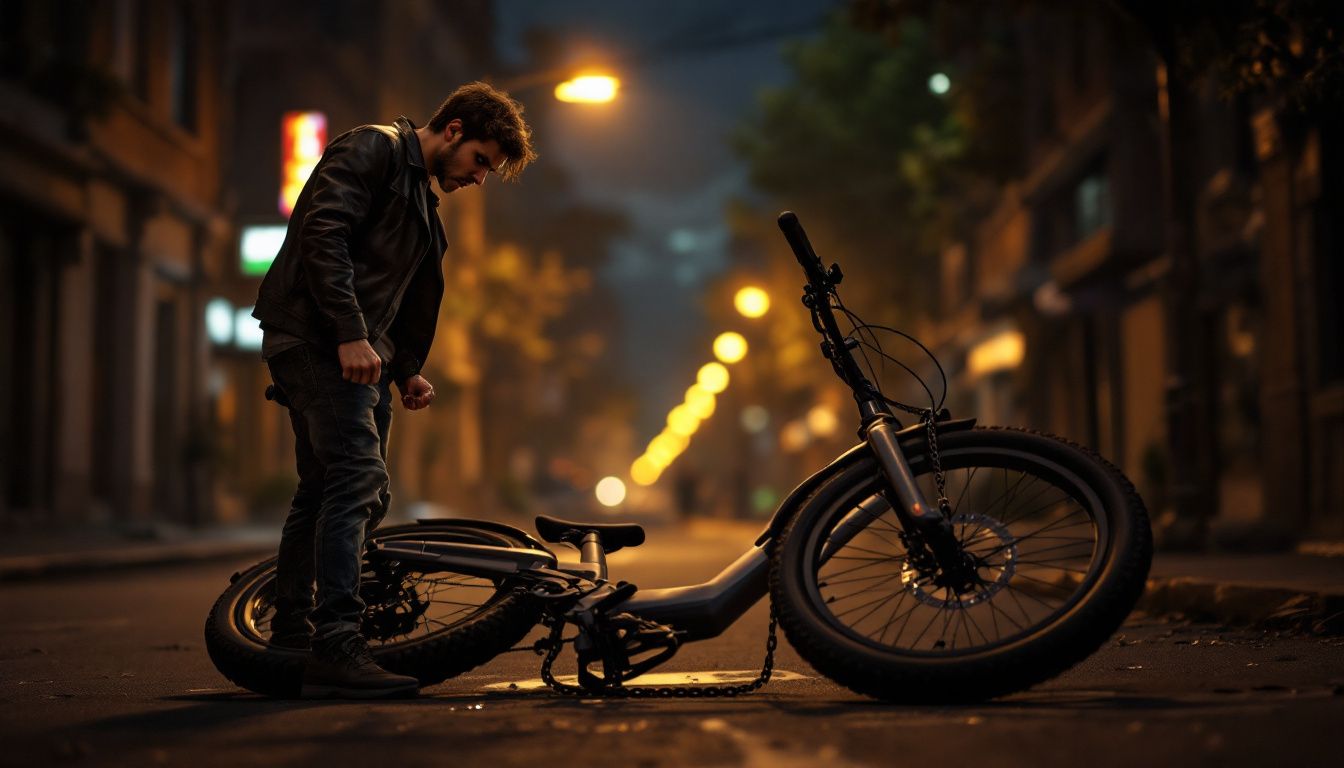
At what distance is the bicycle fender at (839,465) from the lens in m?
4.41

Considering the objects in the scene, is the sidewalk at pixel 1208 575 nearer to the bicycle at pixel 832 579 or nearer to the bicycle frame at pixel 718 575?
the bicycle at pixel 832 579

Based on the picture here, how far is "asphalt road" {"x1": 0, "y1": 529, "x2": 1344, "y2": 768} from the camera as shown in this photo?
10.8 ft

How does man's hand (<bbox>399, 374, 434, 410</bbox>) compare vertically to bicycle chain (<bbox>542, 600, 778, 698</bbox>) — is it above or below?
above

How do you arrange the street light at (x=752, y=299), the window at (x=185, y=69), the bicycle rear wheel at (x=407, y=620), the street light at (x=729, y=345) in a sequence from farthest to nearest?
the street light at (x=729, y=345) < the street light at (x=752, y=299) < the window at (x=185, y=69) < the bicycle rear wheel at (x=407, y=620)

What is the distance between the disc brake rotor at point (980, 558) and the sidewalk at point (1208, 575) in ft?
7.90

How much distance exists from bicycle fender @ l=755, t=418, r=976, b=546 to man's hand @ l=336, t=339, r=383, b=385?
116cm

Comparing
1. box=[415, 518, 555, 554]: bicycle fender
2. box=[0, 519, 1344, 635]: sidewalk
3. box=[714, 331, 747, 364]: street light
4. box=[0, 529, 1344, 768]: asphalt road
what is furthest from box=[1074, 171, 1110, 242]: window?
box=[415, 518, 555, 554]: bicycle fender

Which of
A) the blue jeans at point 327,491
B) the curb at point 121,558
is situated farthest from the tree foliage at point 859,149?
the blue jeans at point 327,491

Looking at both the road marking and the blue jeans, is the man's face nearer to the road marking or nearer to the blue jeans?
the blue jeans

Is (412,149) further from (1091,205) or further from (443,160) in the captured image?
(1091,205)

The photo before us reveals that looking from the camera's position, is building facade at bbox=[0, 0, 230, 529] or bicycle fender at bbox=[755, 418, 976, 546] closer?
bicycle fender at bbox=[755, 418, 976, 546]

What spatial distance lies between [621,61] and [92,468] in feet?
32.6

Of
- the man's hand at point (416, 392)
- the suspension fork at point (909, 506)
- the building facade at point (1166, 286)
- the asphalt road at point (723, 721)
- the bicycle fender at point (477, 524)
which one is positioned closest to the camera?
the asphalt road at point (723, 721)

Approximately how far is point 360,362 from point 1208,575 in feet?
16.7
